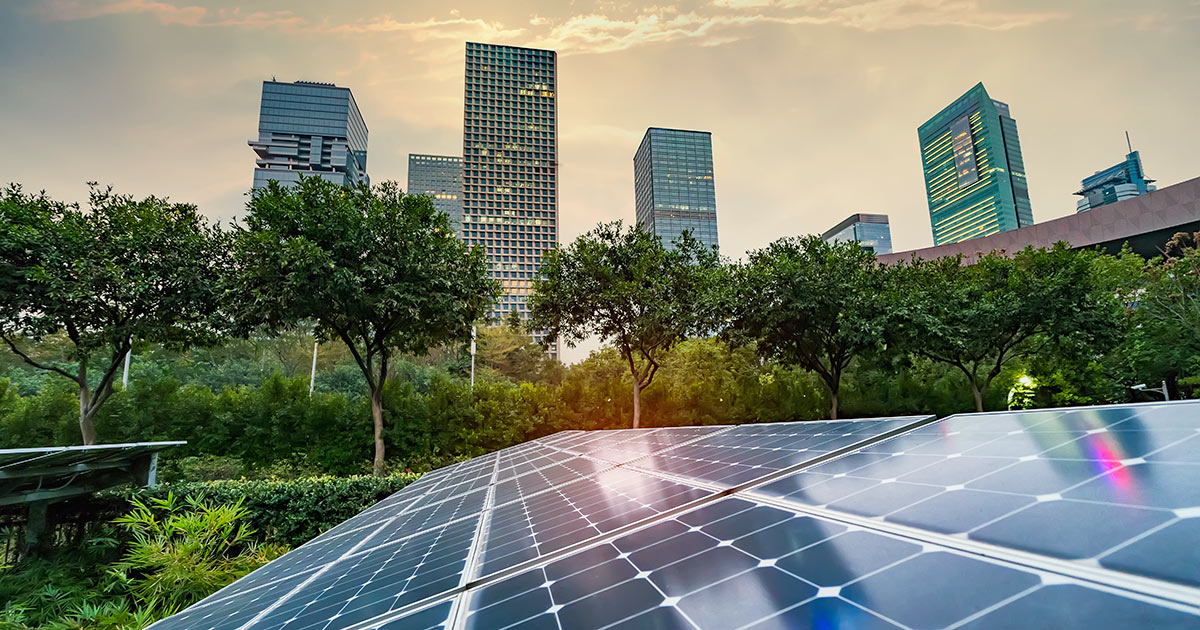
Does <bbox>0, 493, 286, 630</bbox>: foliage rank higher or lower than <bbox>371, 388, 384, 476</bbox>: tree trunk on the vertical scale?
lower

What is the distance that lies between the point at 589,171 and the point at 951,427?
139358 mm

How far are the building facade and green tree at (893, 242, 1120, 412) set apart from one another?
18589cm

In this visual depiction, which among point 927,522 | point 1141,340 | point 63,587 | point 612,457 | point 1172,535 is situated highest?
point 1141,340

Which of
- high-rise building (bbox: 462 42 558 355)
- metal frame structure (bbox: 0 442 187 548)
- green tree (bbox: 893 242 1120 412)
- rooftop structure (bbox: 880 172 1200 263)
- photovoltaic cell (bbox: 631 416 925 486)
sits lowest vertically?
metal frame structure (bbox: 0 442 187 548)

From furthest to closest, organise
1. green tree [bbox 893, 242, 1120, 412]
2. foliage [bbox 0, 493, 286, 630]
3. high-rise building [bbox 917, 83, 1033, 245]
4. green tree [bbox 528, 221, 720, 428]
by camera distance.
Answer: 1. high-rise building [bbox 917, 83, 1033, 245]
2. green tree [bbox 528, 221, 720, 428]
3. green tree [bbox 893, 242, 1120, 412]
4. foliage [bbox 0, 493, 286, 630]

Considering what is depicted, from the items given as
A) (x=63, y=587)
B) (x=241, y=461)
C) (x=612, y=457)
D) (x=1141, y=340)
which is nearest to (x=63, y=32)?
(x=241, y=461)

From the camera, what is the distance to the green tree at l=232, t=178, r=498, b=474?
46.1ft

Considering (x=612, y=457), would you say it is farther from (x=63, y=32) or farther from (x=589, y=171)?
(x=589, y=171)

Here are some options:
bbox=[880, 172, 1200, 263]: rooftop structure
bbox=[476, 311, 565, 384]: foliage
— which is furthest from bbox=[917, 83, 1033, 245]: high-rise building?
bbox=[476, 311, 565, 384]: foliage

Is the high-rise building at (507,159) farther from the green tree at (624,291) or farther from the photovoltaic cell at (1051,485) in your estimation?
the photovoltaic cell at (1051,485)

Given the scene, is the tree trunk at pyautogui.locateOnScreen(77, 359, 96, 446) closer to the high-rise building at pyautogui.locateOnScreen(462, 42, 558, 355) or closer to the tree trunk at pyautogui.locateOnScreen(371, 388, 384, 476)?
the tree trunk at pyautogui.locateOnScreen(371, 388, 384, 476)

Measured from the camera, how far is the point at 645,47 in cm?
4372

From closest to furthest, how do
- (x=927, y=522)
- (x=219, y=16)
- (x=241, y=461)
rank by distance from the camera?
(x=927, y=522) < (x=241, y=461) < (x=219, y=16)

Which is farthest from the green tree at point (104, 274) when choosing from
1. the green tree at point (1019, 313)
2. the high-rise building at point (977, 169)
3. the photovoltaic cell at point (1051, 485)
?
the high-rise building at point (977, 169)
